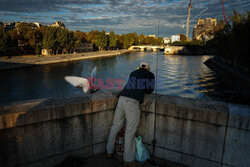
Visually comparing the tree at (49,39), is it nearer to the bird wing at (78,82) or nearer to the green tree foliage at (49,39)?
the green tree foliage at (49,39)

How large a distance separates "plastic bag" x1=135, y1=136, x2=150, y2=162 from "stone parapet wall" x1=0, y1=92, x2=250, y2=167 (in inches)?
6.3

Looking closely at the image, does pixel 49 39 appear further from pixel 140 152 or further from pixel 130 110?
pixel 140 152

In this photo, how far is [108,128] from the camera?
3766 millimetres

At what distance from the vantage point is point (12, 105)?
3100mm

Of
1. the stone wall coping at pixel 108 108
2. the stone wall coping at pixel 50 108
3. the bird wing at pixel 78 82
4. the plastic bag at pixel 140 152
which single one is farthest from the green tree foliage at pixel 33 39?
the plastic bag at pixel 140 152

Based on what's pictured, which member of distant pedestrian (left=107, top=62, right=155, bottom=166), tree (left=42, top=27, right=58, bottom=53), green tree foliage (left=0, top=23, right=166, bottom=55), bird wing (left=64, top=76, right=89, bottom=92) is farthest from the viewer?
tree (left=42, top=27, right=58, bottom=53)

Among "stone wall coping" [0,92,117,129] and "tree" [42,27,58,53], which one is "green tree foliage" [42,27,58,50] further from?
"stone wall coping" [0,92,117,129]

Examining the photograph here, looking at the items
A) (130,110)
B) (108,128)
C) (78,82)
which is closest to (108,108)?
(108,128)

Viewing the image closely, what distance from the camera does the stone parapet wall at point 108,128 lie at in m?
2.88

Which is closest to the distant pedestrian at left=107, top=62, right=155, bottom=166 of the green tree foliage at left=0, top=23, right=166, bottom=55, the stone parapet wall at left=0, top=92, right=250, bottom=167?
the stone parapet wall at left=0, top=92, right=250, bottom=167

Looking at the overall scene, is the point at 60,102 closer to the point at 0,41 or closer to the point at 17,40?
the point at 0,41

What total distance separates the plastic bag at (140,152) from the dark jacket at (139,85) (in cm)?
85

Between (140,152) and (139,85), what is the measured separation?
1309 mm

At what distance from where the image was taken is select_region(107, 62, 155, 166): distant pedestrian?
3.35 m
